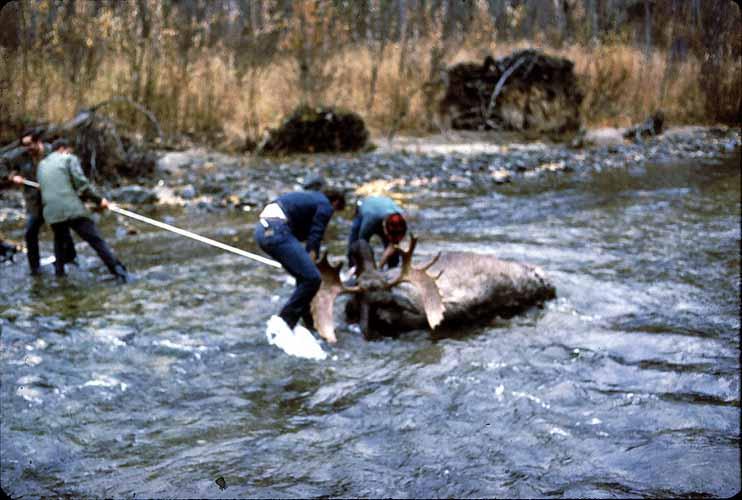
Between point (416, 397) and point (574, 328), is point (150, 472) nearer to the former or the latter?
point (416, 397)

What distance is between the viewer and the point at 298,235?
7.25m

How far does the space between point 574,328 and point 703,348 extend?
113 centimetres

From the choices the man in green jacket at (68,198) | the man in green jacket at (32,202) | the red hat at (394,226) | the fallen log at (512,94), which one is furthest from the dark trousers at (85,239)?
the fallen log at (512,94)

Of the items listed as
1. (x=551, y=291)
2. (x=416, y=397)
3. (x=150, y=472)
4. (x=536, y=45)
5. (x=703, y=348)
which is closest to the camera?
(x=150, y=472)

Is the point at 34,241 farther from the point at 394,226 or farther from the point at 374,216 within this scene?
the point at 394,226

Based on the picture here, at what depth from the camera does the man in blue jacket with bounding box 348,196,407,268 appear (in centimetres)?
730

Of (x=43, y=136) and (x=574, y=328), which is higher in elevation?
(x=43, y=136)

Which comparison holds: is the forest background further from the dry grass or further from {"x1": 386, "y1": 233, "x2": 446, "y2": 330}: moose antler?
{"x1": 386, "y1": 233, "x2": 446, "y2": 330}: moose antler

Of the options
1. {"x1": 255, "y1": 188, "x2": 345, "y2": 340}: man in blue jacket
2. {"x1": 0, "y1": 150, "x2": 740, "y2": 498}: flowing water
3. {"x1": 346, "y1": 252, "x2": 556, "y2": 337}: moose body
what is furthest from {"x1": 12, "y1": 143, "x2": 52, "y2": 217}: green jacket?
{"x1": 346, "y1": 252, "x2": 556, "y2": 337}: moose body

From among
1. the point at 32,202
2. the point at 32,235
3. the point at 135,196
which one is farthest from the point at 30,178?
the point at 135,196

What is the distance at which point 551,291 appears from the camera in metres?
8.04

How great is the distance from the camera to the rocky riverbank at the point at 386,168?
1384 centimetres

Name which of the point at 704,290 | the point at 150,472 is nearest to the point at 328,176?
the point at 704,290

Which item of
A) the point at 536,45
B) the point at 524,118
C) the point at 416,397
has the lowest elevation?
the point at 416,397
